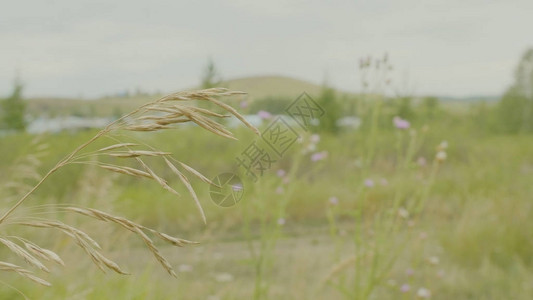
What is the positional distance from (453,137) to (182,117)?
38.0 ft

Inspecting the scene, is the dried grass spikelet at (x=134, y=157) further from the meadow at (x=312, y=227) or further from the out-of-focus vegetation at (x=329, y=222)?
the out-of-focus vegetation at (x=329, y=222)

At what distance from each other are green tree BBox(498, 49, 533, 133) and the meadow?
51.9 ft

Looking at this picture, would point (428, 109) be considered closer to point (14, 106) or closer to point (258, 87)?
point (258, 87)

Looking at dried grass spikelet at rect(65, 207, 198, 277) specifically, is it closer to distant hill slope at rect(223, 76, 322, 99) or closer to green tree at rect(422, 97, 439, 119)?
distant hill slope at rect(223, 76, 322, 99)

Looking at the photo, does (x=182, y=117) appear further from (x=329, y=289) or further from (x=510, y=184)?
(x=510, y=184)

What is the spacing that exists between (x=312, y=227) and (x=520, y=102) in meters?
23.0

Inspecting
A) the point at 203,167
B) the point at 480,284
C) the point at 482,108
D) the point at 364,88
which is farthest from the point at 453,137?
the point at 482,108

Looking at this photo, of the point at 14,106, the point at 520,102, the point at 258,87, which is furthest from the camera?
the point at 520,102

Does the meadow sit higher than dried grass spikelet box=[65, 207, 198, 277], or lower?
→ lower

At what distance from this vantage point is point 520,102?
1065 inches

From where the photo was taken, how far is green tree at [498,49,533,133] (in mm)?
26172

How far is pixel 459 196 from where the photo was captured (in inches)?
299

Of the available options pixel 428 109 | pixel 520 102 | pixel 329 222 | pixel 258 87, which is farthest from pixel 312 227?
pixel 520 102

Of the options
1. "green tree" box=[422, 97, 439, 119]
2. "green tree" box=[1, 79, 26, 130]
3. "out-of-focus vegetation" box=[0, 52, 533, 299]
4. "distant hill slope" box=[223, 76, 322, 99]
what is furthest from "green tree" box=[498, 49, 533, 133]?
Result: "distant hill slope" box=[223, 76, 322, 99]
